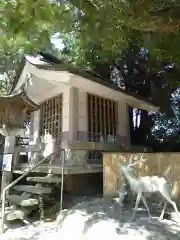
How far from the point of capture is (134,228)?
15.3 feet

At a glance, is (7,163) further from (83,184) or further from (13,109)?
(83,184)

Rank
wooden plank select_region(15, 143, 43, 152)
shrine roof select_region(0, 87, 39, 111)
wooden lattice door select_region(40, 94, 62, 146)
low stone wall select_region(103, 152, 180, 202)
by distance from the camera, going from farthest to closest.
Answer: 1. wooden lattice door select_region(40, 94, 62, 146)
2. wooden plank select_region(15, 143, 43, 152)
3. shrine roof select_region(0, 87, 39, 111)
4. low stone wall select_region(103, 152, 180, 202)

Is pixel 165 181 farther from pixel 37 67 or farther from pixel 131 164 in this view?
pixel 37 67

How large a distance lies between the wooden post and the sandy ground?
168cm

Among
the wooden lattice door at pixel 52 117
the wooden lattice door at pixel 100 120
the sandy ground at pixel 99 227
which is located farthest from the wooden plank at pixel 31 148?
the sandy ground at pixel 99 227

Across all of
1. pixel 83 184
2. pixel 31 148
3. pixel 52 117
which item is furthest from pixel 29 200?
pixel 52 117

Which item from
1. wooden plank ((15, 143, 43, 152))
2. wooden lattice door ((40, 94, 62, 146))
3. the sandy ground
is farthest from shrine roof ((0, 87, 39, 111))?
the sandy ground

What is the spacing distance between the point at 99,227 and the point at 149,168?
7.64ft

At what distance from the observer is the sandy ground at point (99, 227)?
14.9 ft

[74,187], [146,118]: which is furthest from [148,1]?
[146,118]

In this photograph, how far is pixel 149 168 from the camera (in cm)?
671

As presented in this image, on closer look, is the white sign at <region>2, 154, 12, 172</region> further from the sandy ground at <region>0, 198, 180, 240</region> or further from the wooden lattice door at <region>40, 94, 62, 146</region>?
the wooden lattice door at <region>40, 94, 62, 146</region>

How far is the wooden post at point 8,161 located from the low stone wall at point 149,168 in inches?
111

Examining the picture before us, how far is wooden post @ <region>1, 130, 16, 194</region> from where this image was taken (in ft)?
25.5
